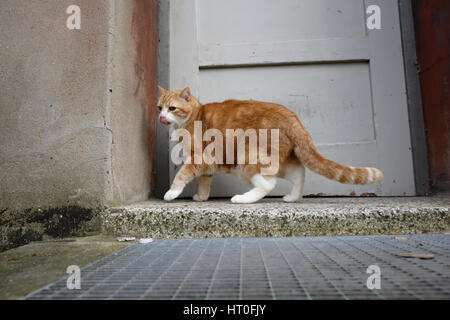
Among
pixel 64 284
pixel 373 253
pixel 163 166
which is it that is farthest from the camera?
pixel 163 166

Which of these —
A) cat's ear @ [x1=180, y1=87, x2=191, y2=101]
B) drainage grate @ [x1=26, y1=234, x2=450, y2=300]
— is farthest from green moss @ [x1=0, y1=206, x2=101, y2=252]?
cat's ear @ [x1=180, y1=87, x2=191, y2=101]

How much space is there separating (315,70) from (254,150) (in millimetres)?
919

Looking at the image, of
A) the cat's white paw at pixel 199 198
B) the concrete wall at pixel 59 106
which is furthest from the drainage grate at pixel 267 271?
the cat's white paw at pixel 199 198

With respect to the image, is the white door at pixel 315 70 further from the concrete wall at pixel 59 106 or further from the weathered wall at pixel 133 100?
the concrete wall at pixel 59 106

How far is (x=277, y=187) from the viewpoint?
210 centimetres

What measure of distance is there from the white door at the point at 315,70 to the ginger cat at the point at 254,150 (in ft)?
0.89

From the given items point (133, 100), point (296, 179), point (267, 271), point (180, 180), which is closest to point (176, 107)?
point (133, 100)

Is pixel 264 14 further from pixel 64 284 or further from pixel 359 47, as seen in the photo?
pixel 64 284

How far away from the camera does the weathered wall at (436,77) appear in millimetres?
1805

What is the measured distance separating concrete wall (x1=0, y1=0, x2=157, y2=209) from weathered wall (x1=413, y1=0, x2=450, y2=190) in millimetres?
2053

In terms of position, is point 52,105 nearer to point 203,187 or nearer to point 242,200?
point 203,187

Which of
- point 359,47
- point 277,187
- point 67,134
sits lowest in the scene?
point 277,187

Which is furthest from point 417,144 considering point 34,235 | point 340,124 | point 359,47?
point 34,235

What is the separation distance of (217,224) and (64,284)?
671 millimetres
